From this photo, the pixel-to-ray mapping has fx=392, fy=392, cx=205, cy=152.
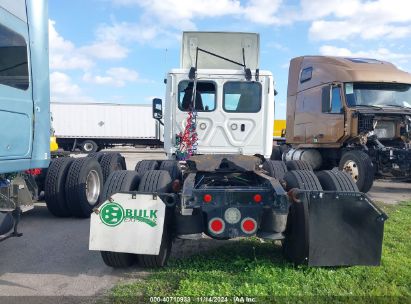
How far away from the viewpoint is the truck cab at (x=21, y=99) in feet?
13.6

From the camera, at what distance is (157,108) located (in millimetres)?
6703

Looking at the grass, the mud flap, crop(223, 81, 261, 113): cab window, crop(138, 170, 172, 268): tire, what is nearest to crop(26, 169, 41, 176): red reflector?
crop(138, 170, 172, 268): tire

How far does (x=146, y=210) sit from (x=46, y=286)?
1226 mm

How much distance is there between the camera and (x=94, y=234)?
3811 millimetres

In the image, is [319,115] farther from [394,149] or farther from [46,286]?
[46,286]

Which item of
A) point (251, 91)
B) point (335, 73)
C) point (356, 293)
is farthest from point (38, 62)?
point (335, 73)

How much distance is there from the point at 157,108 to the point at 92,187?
2080mm

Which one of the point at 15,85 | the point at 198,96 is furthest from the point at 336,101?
the point at 15,85

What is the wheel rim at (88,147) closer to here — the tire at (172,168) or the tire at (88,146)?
the tire at (88,146)

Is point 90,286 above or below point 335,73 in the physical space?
below

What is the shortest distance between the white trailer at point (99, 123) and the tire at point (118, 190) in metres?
23.3

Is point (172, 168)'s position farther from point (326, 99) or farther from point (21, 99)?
point (326, 99)

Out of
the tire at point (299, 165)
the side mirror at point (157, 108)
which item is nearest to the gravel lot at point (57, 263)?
the tire at point (299, 165)

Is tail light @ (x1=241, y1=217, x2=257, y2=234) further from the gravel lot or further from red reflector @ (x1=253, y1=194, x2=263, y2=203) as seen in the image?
the gravel lot
